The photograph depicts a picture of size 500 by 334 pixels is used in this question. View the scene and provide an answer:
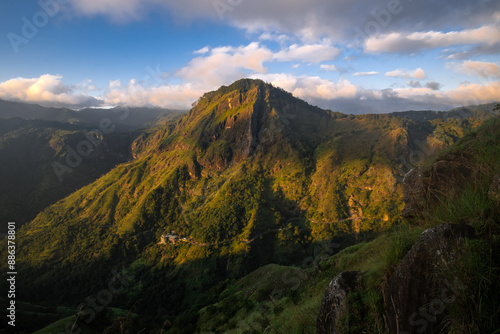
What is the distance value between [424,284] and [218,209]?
401 feet

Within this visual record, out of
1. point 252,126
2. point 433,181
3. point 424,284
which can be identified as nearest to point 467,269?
point 424,284

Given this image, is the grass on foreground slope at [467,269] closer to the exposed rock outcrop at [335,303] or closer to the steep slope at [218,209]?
the exposed rock outcrop at [335,303]

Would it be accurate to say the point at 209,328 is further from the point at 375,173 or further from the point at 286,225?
the point at 375,173

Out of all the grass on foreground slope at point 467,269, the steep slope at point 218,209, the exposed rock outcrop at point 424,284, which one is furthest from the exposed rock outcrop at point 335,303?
the steep slope at point 218,209

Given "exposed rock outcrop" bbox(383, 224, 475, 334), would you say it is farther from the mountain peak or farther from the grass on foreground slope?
the mountain peak

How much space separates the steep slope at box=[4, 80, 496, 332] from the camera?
9181cm

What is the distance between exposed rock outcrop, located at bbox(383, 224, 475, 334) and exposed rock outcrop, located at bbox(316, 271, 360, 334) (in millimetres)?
786

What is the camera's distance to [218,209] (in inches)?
4793

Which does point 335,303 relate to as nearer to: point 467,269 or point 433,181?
point 467,269

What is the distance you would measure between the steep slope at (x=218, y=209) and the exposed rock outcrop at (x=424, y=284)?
1806 inches

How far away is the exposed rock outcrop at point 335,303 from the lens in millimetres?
4066

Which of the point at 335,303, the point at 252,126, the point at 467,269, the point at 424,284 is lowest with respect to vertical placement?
the point at 335,303

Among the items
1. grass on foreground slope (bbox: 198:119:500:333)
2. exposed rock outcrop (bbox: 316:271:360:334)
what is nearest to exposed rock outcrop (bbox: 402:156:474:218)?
grass on foreground slope (bbox: 198:119:500:333)

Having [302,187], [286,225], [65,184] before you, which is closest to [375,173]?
[302,187]
